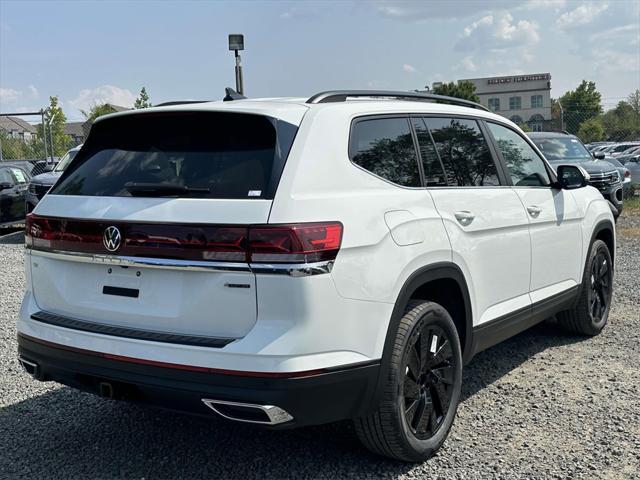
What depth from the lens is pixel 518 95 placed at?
8362 centimetres

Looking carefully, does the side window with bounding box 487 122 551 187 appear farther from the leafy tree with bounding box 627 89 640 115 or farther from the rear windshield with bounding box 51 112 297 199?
the leafy tree with bounding box 627 89 640 115

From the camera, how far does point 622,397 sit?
439cm

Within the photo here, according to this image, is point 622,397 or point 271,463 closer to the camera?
point 271,463

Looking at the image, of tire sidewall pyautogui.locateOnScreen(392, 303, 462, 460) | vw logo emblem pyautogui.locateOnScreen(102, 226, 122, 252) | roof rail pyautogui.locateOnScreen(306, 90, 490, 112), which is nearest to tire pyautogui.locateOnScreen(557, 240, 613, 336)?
roof rail pyautogui.locateOnScreen(306, 90, 490, 112)

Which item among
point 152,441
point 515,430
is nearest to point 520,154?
point 515,430

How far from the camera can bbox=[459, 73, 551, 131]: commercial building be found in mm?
82062

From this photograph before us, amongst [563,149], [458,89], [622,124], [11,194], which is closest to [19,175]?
[11,194]

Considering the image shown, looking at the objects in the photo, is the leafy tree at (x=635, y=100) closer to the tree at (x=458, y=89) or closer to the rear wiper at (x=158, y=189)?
the tree at (x=458, y=89)

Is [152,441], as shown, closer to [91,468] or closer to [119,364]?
[91,468]

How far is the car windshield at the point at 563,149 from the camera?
1345cm

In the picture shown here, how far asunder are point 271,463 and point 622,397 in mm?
2358

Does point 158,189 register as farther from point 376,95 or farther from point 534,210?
point 534,210

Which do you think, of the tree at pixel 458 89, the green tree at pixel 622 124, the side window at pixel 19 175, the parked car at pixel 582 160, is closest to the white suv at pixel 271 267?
the parked car at pixel 582 160

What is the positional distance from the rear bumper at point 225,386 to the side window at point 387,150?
98 centimetres
